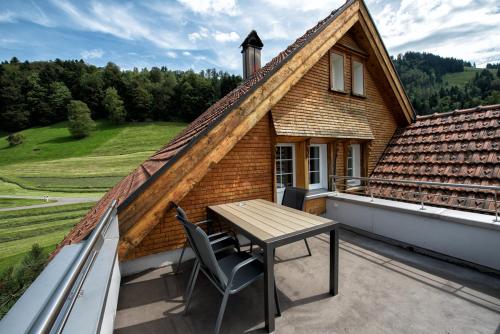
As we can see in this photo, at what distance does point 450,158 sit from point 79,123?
54500 mm

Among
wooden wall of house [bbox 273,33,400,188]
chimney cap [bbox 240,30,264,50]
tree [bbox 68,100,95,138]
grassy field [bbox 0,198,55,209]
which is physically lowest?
grassy field [bbox 0,198,55,209]

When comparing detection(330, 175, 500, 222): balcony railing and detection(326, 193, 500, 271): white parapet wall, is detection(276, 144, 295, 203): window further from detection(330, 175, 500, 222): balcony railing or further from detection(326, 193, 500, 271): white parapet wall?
detection(326, 193, 500, 271): white parapet wall

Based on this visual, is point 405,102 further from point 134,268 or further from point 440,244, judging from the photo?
point 134,268

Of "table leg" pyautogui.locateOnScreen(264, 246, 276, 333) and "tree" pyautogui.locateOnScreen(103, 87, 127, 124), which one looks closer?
"table leg" pyautogui.locateOnScreen(264, 246, 276, 333)

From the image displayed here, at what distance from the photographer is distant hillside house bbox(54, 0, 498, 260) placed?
3.42 metres

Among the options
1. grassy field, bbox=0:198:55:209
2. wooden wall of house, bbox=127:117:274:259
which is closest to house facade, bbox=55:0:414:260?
wooden wall of house, bbox=127:117:274:259

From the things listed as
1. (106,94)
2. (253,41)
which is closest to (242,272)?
(253,41)

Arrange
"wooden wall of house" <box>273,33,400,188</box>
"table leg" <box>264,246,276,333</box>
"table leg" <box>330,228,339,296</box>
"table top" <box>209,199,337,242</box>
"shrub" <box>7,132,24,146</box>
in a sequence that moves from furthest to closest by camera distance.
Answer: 1. "shrub" <box>7,132,24,146</box>
2. "wooden wall of house" <box>273,33,400,188</box>
3. "table leg" <box>330,228,339,296</box>
4. "table top" <box>209,199,337,242</box>
5. "table leg" <box>264,246,276,333</box>

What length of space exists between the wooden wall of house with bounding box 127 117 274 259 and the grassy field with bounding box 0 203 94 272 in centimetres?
867

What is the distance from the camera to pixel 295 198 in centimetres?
439

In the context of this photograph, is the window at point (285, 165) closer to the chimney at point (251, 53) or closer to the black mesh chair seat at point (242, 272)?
the black mesh chair seat at point (242, 272)

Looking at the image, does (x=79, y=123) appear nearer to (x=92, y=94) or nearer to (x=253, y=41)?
(x=92, y=94)

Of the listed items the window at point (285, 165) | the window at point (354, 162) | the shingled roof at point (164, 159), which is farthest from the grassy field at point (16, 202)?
the window at point (354, 162)

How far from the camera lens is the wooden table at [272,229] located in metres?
2.32
